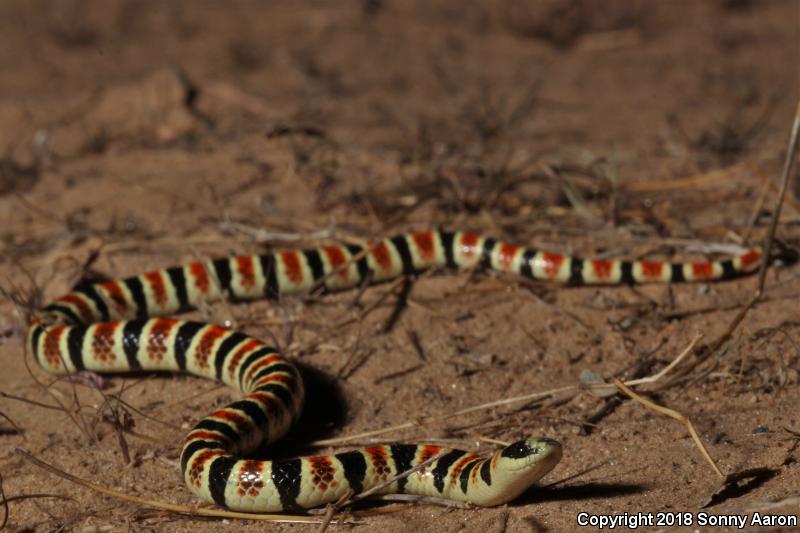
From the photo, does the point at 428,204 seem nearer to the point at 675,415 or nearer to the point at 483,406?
the point at 483,406

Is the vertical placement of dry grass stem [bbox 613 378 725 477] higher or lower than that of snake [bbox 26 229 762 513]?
lower

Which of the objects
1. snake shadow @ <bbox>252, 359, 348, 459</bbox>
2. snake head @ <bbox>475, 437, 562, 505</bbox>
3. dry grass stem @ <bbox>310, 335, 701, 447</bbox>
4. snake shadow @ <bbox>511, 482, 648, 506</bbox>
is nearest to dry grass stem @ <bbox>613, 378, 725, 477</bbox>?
dry grass stem @ <bbox>310, 335, 701, 447</bbox>

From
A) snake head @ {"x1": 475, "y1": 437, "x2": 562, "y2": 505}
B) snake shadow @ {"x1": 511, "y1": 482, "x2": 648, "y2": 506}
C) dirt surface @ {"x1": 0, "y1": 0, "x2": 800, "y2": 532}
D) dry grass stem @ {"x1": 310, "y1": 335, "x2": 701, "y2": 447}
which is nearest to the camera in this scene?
snake head @ {"x1": 475, "y1": 437, "x2": 562, "y2": 505}

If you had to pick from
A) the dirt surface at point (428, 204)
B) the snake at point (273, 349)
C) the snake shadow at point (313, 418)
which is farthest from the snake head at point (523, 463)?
the snake shadow at point (313, 418)

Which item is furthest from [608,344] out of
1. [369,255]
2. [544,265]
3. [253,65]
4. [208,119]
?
[253,65]

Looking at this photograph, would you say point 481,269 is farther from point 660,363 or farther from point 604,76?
point 604,76

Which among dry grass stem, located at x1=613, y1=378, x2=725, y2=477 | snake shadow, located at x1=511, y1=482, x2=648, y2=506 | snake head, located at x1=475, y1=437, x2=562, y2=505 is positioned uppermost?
snake head, located at x1=475, y1=437, x2=562, y2=505

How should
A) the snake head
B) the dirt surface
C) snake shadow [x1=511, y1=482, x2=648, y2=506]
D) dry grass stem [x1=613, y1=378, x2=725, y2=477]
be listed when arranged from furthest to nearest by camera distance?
the dirt surface < dry grass stem [x1=613, y1=378, x2=725, y2=477] < snake shadow [x1=511, y1=482, x2=648, y2=506] < the snake head

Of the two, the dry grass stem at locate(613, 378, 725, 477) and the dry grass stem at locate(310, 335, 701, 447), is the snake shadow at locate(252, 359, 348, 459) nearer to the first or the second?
the dry grass stem at locate(310, 335, 701, 447)

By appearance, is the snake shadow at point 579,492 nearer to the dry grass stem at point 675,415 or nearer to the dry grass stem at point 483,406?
the dry grass stem at point 675,415

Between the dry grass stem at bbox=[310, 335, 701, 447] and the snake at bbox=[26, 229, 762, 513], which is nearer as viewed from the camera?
the snake at bbox=[26, 229, 762, 513]
